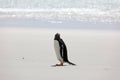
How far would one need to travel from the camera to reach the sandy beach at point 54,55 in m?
5.43

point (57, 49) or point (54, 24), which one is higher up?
point (54, 24)

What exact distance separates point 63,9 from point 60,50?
1.90ft

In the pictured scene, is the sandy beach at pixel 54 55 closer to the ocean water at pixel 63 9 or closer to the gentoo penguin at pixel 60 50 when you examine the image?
the gentoo penguin at pixel 60 50

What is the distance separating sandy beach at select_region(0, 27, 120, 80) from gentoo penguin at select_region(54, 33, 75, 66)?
7cm

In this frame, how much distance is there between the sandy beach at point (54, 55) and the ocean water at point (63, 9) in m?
0.18

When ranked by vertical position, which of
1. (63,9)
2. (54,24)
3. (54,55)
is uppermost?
(63,9)

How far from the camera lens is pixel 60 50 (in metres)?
5.42

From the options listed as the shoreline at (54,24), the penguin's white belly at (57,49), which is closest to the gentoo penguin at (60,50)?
the penguin's white belly at (57,49)

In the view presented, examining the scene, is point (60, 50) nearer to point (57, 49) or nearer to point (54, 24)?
point (57, 49)

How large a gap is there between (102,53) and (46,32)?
0.70m

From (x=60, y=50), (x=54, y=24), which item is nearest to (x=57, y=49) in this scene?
(x=60, y=50)

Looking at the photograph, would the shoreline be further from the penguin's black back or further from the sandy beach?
the penguin's black back


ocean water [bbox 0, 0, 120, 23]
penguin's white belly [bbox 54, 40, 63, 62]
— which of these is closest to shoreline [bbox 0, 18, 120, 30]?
ocean water [bbox 0, 0, 120, 23]

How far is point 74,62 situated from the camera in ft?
18.0
